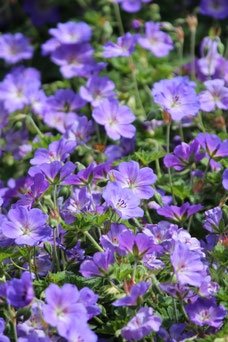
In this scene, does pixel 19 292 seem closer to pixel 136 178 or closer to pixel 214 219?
pixel 136 178

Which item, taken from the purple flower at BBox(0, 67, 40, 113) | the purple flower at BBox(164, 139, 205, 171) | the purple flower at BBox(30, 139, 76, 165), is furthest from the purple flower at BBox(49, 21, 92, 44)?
the purple flower at BBox(164, 139, 205, 171)

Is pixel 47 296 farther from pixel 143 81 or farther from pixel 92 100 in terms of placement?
pixel 143 81

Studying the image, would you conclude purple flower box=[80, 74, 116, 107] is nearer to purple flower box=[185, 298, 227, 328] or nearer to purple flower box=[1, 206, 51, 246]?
purple flower box=[1, 206, 51, 246]

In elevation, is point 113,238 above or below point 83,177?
below

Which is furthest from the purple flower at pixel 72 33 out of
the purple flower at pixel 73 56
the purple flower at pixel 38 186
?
the purple flower at pixel 38 186

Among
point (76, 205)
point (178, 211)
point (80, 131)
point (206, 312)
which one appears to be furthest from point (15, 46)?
point (206, 312)

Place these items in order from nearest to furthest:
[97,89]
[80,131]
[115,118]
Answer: [115,118] < [80,131] < [97,89]

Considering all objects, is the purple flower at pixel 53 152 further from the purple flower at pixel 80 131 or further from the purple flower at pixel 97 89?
the purple flower at pixel 97 89
